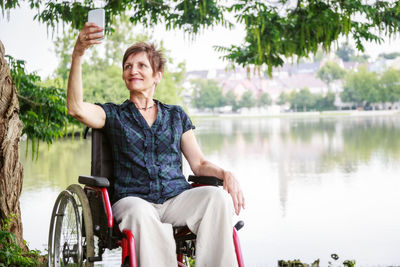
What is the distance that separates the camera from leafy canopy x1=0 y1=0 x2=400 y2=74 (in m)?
4.47

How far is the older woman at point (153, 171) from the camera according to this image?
6.17ft

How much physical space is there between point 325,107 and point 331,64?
218 inches

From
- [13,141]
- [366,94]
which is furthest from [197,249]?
[366,94]

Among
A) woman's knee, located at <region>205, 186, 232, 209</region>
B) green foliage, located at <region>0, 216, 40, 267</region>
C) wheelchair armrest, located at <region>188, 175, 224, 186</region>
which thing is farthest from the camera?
green foliage, located at <region>0, 216, 40, 267</region>

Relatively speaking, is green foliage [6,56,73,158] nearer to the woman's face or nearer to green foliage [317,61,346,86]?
the woman's face

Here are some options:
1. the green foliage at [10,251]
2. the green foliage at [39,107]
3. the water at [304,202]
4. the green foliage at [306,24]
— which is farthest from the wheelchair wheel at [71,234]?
the green foliage at [306,24]

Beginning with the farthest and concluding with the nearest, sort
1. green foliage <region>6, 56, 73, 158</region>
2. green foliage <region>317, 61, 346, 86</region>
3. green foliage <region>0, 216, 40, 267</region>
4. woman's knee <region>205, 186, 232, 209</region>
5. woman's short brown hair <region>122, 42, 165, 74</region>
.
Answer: green foliage <region>317, 61, 346, 86</region>
green foliage <region>6, 56, 73, 158</region>
green foliage <region>0, 216, 40, 267</region>
woman's short brown hair <region>122, 42, 165, 74</region>
woman's knee <region>205, 186, 232, 209</region>

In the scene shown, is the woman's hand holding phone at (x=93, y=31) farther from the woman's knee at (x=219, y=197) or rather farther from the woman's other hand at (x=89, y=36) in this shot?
the woman's knee at (x=219, y=197)

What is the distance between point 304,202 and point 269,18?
3053 millimetres

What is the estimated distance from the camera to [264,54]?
193 inches

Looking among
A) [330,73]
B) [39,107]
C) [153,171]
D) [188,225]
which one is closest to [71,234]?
[153,171]

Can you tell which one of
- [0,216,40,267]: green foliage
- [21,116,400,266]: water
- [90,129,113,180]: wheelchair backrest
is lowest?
[21,116,400,266]: water

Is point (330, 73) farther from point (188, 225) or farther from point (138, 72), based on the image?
point (188, 225)

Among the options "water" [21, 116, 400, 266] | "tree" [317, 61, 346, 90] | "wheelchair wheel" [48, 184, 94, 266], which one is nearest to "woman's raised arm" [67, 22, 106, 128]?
"wheelchair wheel" [48, 184, 94, 266]
